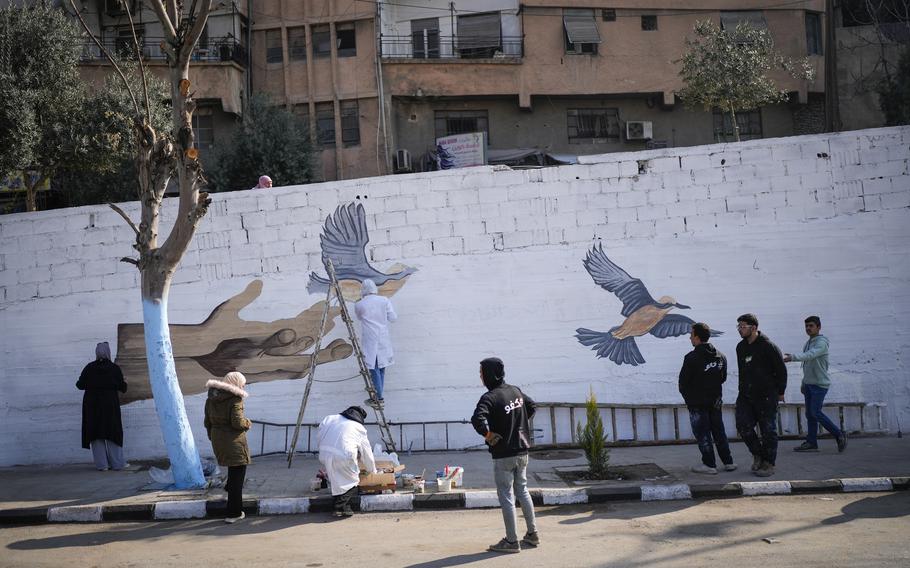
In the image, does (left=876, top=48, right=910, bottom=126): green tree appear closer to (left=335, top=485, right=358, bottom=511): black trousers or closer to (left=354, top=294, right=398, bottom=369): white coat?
(left=354, top=294, right=398, bottom=369): white coat

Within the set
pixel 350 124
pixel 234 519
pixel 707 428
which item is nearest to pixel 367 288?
pixel 234 519

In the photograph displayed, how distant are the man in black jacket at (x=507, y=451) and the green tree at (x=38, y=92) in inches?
372

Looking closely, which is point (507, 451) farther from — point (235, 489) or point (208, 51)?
point (208, 51)

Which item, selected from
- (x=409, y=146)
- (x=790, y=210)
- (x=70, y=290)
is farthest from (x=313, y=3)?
(x=790, y=210)

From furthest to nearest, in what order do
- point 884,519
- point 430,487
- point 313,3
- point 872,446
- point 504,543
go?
point 313,3
point 872,446
point 430,487
point 884,519
point 504,543

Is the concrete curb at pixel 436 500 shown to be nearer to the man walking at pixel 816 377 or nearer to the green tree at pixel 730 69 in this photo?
the man walking at pixel 816 377

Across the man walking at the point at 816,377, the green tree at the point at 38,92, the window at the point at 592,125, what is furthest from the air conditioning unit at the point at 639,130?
the green tree at the point at 38,92

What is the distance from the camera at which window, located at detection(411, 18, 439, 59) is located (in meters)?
23.2

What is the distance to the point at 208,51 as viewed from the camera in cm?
2234

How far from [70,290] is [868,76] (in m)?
21.2

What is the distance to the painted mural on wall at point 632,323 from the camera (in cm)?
1193

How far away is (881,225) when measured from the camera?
1212cm

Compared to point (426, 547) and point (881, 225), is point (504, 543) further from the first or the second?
point (881, 225)

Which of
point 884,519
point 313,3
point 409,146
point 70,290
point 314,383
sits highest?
point 313,3
